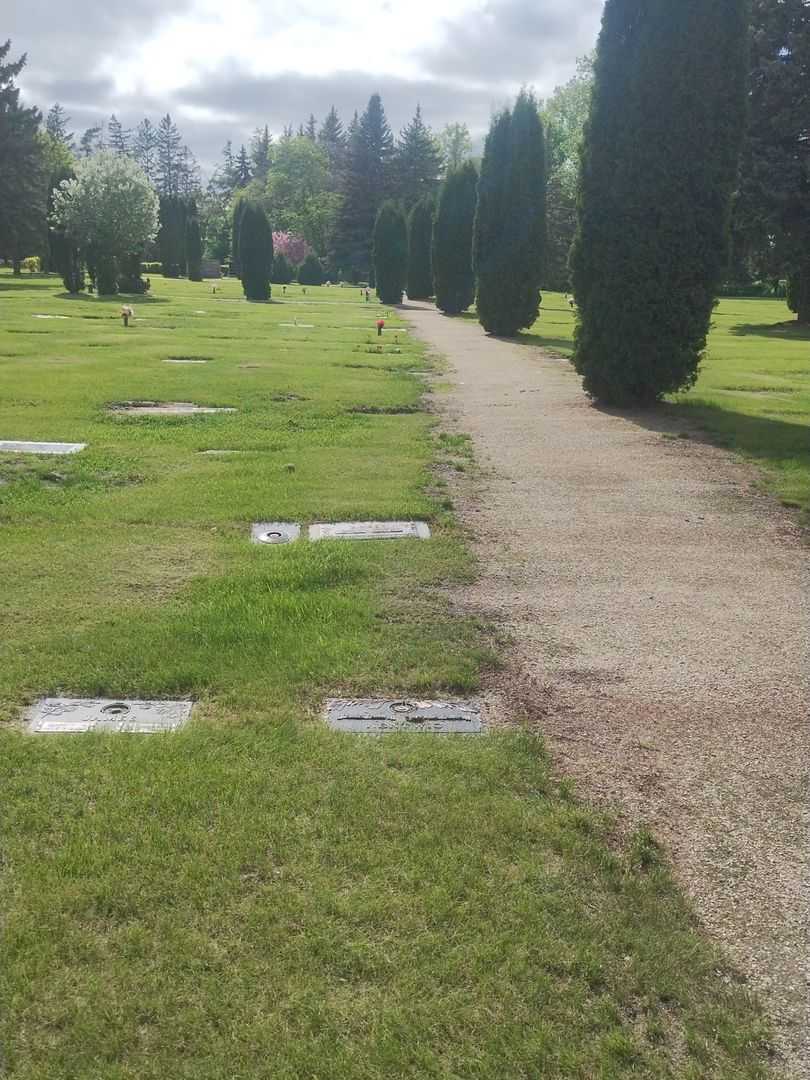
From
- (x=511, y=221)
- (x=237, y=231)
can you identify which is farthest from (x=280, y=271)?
(x=511, y=221)

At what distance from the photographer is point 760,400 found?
12.5m

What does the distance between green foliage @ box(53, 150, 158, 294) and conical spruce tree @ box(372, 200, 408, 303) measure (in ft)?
34.7

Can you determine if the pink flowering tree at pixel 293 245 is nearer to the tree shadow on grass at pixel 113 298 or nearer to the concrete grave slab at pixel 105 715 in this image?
the tree shadow on grass at pixel 113 298

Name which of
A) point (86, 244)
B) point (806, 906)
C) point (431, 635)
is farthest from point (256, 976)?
point (86, 244)

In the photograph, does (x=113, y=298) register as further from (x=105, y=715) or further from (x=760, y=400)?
(x=105, y=715)

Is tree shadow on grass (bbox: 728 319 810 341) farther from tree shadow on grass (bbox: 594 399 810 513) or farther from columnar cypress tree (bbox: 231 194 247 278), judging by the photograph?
columnar cypress tree (bbox: 231 194 247 278)

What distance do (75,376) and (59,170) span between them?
126ft

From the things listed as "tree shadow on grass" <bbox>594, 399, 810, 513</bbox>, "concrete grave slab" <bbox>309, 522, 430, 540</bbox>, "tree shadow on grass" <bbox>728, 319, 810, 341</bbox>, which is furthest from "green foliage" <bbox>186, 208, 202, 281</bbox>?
"concrete grave slab" <bbox>309, 522, 430, 540</bbox>

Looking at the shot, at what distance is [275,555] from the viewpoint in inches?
207

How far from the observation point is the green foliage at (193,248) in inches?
2288

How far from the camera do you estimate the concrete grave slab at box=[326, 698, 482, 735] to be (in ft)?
10.9

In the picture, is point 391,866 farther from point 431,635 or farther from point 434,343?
point 434,343

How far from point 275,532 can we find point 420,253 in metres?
41.5

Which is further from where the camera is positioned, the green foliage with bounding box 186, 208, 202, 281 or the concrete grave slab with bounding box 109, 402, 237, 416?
the green foliage with bounding box 186, 208, 202, 281
